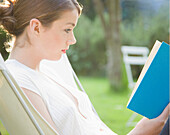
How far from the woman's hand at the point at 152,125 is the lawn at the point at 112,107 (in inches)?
105

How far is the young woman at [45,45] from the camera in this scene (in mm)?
1395

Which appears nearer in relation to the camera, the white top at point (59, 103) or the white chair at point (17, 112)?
the white chair at point (17, 112)

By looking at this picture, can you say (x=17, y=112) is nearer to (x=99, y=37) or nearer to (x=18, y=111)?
(x=18, y=111)

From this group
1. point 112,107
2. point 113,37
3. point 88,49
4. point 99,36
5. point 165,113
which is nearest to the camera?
point 165,113

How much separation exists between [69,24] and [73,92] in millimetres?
352

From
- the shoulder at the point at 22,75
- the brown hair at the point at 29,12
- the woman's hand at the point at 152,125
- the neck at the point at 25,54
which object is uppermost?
the brown hair at the point at 29,12

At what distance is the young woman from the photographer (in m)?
1.39

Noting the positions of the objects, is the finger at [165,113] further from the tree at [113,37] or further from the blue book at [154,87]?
the tree at [113,37]

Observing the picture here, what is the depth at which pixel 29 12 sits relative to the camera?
1.43 metres

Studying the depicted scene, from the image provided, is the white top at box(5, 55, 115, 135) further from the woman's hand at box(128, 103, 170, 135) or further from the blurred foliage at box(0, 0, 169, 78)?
the blurred foliage at box(0, 0, 169, 78)

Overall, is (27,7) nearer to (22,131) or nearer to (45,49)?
(45,49)

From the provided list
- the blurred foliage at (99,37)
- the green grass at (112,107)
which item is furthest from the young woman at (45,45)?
the blurred foliage at (99,37)

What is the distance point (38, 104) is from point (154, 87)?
476 mm

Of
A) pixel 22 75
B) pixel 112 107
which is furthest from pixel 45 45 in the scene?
pixel 112 107
